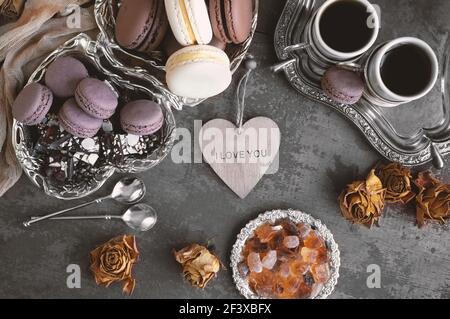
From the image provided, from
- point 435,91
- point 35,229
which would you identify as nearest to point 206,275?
point 35,229

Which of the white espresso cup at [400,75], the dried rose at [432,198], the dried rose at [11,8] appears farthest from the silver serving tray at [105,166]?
the dried rose at [432,198]

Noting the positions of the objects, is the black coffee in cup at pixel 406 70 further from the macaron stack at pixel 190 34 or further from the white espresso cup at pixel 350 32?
the macaron stack at pixel 190 34

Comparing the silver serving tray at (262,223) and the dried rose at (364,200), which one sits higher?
the dried rose at (364,200)

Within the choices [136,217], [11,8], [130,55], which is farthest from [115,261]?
[11,8]

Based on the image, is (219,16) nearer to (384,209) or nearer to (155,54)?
(155,54)

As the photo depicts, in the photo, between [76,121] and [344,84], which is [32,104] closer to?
[76,121]

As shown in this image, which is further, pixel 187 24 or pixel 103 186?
pixel 103 186
